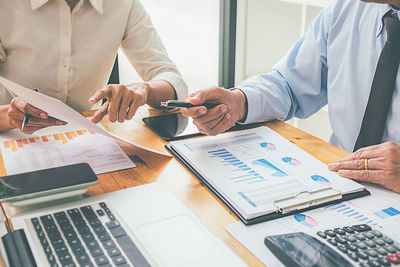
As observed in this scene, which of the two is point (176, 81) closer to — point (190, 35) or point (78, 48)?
point (78, 48)

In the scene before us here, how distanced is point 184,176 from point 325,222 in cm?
31

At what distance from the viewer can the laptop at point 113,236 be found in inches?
23.4

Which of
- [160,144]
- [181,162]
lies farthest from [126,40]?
[181,162]

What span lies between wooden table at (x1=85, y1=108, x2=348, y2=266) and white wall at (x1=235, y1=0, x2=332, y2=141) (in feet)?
5.25

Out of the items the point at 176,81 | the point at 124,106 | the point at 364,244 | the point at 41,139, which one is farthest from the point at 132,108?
the point at 364,244

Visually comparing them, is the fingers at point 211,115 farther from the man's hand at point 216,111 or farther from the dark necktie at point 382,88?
the dark necktie at point 382,88

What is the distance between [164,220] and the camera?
71cm

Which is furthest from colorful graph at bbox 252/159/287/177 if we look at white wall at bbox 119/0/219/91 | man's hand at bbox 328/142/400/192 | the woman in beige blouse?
white wall at bbox 119/0/219/91

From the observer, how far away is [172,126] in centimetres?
118

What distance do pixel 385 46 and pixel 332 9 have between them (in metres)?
0.25

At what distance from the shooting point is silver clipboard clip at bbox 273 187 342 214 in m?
0.74

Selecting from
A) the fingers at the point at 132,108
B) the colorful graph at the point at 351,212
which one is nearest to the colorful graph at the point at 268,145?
the colorful graph at the point at 351,212

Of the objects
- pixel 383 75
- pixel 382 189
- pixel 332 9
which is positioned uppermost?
pixel 332 9

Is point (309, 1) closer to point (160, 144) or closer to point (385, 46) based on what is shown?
point (385, 46)
